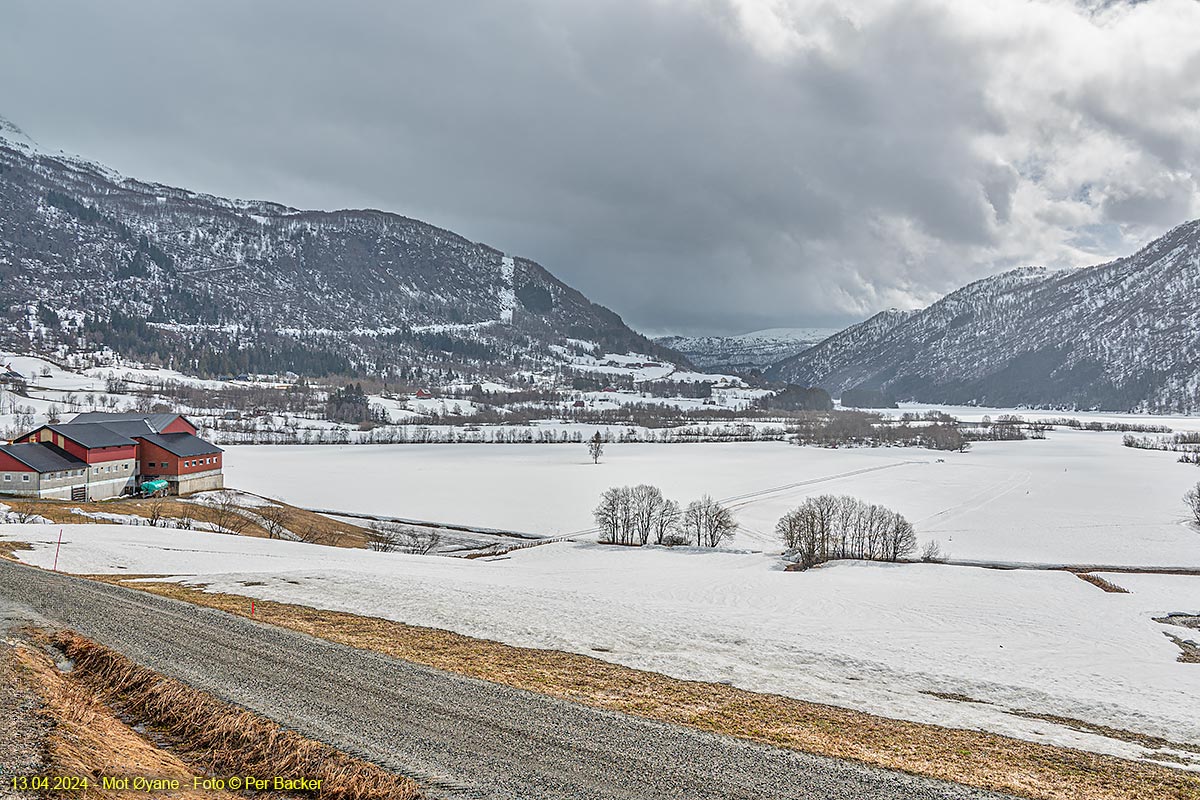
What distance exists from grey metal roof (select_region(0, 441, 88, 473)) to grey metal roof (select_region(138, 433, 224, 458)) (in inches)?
337

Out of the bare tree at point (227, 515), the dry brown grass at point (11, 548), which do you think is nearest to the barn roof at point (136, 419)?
the bare tree at point (227, 515)

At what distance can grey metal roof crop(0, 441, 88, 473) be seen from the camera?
205 feet

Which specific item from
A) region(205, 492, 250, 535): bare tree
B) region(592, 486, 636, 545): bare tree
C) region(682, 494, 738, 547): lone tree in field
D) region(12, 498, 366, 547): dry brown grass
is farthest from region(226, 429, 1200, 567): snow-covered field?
region(205, 492, 250, 535): bare tree

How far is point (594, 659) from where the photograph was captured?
19875 millimetres

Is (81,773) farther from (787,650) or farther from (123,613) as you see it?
(787,650)

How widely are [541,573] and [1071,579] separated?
41257mm

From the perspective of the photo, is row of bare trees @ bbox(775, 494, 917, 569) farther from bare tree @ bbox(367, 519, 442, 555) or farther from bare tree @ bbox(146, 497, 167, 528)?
bare tree @ bbox(146, 497, 167, 528)

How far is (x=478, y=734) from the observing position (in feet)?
40.0

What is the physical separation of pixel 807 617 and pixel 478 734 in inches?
1020

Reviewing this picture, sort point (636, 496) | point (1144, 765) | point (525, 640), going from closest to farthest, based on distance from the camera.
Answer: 1. point (1144, 765)
2. point (525, 640)
3. point (636, 496)

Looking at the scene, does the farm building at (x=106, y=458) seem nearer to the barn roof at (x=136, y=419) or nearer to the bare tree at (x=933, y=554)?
the barn roof at (x=136, y=419)

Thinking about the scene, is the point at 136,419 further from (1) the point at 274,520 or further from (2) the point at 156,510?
(1) the point at 274,520

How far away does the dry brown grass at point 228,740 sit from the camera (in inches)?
394

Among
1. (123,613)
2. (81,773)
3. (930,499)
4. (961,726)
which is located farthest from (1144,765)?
(930,499)
